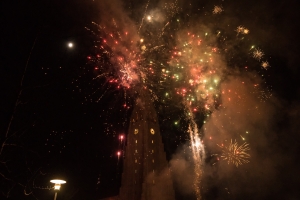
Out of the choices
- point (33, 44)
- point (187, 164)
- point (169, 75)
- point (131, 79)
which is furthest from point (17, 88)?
point (187, 164)

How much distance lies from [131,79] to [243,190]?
30.1 feet

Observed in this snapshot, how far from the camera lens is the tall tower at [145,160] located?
541 inches

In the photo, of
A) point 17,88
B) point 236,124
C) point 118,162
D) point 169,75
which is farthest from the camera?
point 118,162

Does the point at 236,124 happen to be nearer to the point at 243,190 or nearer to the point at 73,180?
the point at 243,190

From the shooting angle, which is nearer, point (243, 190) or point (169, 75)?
point (169, 75)

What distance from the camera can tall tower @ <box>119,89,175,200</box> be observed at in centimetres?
1374

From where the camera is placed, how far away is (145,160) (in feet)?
47.7

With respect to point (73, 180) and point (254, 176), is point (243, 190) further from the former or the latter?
point (73, 180)

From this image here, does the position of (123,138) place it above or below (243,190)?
above

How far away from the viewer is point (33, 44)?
7.15 metres

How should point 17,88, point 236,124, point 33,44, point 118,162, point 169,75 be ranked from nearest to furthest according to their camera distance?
point 17,88 < point 33,44 < point 169,75 < point 236,124 < point 118,162

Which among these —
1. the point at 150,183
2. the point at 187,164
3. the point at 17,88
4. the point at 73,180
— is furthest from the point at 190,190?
the point at 17,88

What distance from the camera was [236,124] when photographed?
13.1m

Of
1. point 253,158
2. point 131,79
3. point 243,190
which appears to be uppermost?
point 131,79
